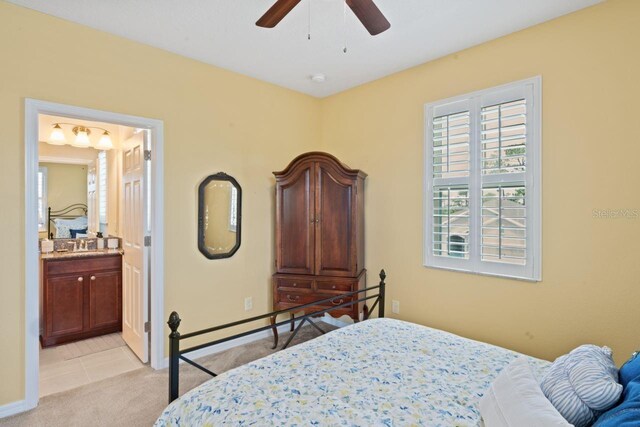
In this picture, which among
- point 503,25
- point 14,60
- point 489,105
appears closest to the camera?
point 14,60

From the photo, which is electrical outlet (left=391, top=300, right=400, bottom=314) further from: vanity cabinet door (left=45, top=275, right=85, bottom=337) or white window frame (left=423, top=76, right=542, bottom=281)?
vanity cabinet door (left=45, top=275, right=85, bottom=337)

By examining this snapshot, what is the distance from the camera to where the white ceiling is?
7.43ft

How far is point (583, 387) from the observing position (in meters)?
1.12

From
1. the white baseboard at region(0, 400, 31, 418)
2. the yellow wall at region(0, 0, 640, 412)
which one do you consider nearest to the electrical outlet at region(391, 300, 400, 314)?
the yellow wall at region(0, 0, 640, 412)

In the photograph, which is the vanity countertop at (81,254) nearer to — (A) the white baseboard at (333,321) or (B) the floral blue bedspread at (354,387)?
(A) the white baseboard at (333,321)

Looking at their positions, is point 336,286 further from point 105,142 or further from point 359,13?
point 105,142

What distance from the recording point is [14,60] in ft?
7.41

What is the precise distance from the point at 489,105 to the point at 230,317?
3.02 meters

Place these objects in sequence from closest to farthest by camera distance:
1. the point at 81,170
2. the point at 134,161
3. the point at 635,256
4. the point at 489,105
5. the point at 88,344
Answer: the point at 635,256
the point at 489,105
the point at 134,161
the point at 88,344
the point at 81,170

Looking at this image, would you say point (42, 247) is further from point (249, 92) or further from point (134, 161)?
point (249, 92)

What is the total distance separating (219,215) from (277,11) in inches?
80.0

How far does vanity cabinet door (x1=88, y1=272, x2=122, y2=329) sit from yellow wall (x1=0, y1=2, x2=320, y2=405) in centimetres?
122

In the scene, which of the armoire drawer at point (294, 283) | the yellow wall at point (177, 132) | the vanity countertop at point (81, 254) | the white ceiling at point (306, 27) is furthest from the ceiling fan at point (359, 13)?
the vanity countertop at point (81, 254)

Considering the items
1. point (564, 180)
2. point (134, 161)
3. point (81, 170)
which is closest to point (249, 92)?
point (134, 161)
